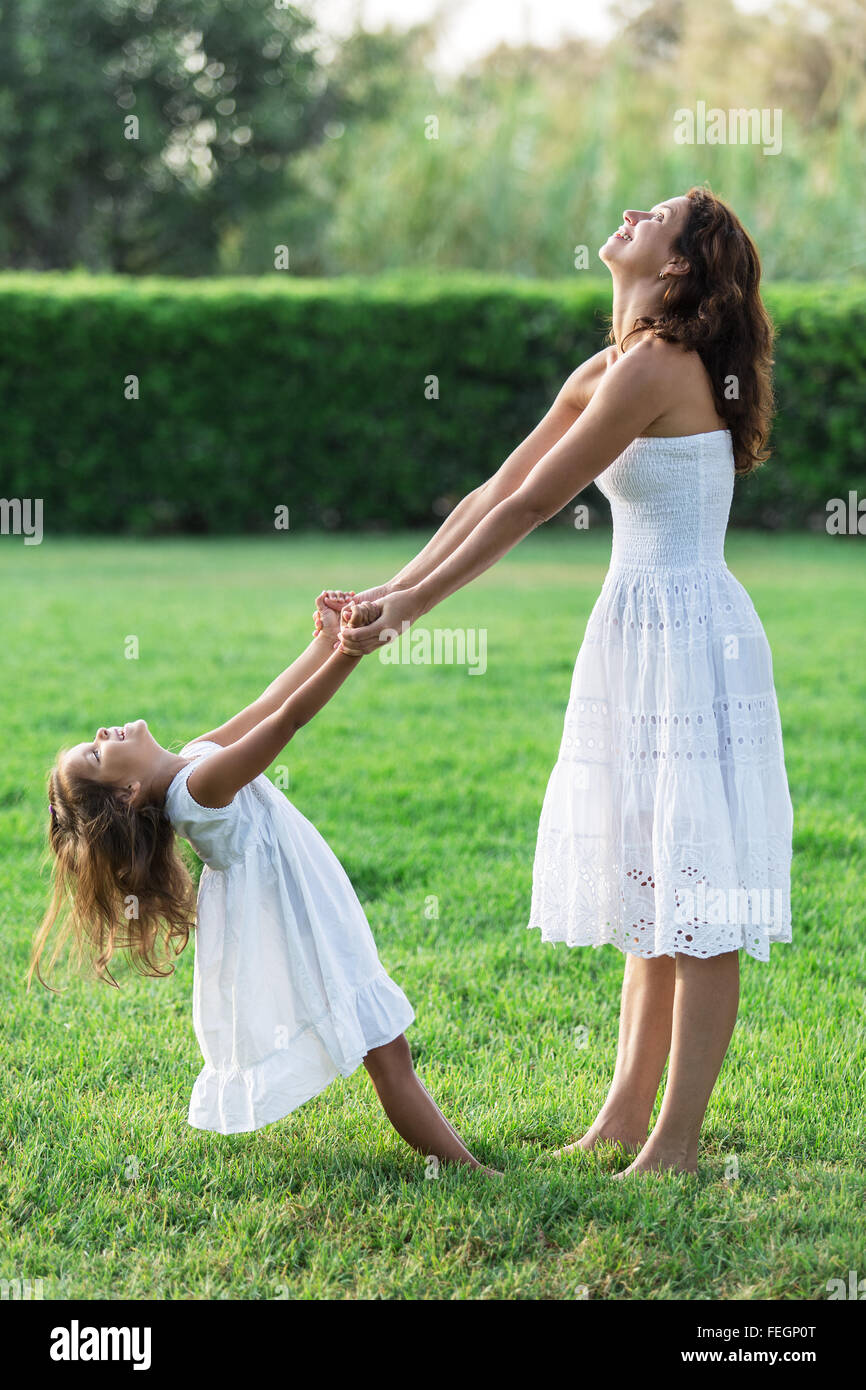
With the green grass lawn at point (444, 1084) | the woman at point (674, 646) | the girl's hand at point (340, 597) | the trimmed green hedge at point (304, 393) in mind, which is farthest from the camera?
the trimmed green hedge at point (304, 393)

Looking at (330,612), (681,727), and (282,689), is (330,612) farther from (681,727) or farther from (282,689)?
(681,727)

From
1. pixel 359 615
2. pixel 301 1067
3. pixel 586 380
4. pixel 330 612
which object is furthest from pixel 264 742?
pixel 586 380

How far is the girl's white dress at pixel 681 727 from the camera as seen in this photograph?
245 cm

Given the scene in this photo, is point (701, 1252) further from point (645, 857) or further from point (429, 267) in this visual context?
point (429, 267)

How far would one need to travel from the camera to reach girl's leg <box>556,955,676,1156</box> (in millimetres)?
2699

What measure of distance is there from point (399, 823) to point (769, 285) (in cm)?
1030

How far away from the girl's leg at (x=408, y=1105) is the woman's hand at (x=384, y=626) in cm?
78

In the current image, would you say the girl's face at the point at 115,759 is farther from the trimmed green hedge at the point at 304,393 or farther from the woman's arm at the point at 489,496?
the trimmed green hedge at the point at 304,393

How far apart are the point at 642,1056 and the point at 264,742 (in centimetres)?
104

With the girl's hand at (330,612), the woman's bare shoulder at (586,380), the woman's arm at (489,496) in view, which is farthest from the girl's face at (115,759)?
the woman's bare shoulder at (586,380)

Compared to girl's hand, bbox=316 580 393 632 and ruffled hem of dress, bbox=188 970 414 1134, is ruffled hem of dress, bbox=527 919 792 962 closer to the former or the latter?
ruffled hem of dress, bbox=188 970 414 1134

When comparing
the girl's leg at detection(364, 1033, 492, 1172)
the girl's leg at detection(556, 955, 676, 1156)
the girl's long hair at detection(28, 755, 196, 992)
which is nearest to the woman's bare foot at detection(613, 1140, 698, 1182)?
the girl's leg at detection(556, 955, 676, 1156)

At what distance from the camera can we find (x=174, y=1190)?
8.29 ft

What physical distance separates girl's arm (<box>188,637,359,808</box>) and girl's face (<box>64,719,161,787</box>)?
12 cm
